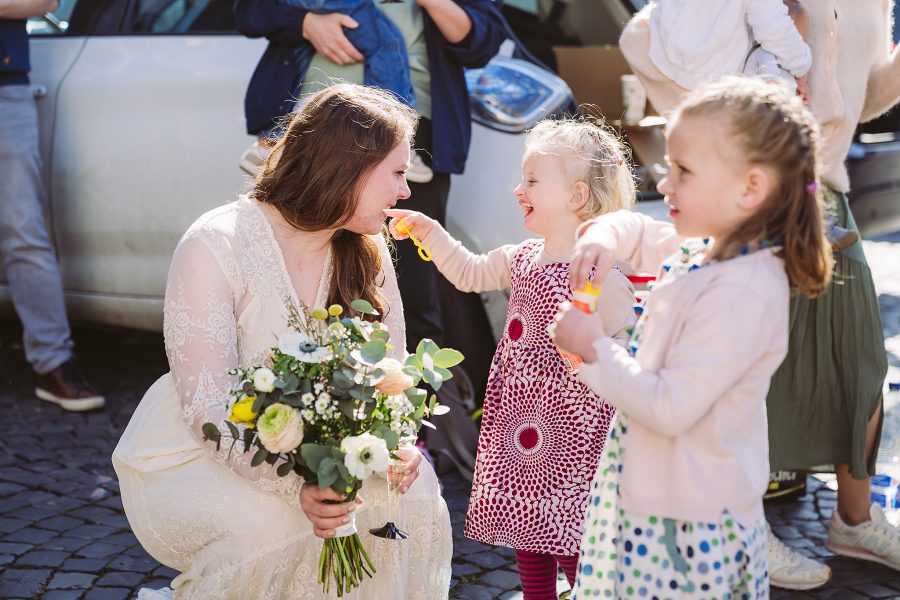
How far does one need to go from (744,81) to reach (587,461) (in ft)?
3.72

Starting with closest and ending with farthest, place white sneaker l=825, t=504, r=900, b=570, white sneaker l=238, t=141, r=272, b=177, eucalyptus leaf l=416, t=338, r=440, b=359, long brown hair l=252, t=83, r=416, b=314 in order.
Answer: eucalyptus leaf l=416, t=338, r=440, b=359 < long brown hair l=252, t=83, r=416, b=314 < white sneaker l=825, t=504, r=900, b=570 < white sneaker l=238, t=141, r=272, b=177

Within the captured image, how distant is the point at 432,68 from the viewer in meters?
4.00

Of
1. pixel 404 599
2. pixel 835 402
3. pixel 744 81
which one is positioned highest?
pixel 744 81

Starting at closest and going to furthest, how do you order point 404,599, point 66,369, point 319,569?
point 319,569, point 404,599, point 66,369

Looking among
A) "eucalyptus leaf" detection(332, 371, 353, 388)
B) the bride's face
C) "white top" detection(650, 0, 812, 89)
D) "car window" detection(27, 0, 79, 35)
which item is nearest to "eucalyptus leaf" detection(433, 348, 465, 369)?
"eucalyptus leaf" detection(332, 371, 353, 388)

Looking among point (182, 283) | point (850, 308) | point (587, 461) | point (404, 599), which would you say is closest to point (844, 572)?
point (850, 308)

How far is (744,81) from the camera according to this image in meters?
2.21

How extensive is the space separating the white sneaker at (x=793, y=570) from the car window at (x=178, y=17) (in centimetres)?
292

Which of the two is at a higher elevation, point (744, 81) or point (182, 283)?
point (744, 81)

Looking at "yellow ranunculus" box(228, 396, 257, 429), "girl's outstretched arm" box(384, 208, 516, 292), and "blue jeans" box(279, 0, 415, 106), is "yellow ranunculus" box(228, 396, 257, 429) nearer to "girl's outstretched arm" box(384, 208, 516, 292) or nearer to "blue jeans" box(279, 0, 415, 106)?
"girl's outstretched arm" box(384, 208, 516, 292)

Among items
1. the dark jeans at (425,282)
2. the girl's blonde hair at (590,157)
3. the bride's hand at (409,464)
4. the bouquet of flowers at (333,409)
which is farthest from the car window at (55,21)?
the bride's hand at (409,464)

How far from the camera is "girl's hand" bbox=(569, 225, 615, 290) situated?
7.54 feet

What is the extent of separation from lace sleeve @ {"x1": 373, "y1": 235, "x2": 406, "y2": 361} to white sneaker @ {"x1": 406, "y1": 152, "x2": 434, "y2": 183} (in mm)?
760

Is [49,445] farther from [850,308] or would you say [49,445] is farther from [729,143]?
[729,143]
